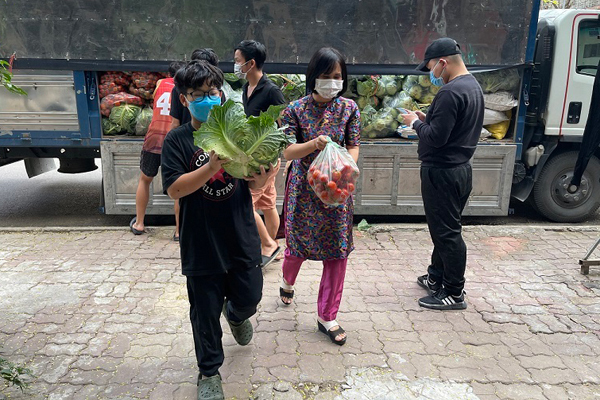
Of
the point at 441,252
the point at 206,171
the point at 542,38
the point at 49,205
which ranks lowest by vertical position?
the point at 49,205

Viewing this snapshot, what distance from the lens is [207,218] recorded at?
2.51 meters

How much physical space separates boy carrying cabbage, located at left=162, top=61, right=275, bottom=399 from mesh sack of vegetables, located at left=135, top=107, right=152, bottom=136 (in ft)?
10.6

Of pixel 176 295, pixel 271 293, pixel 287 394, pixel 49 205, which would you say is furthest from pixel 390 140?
pixel 49 205

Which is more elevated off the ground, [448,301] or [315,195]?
[315,195]

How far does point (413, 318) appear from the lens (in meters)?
3.61

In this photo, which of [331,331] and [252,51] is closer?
[331,331]

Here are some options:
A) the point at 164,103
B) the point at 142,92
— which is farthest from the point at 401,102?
the point at 142,92

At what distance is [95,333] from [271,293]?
135 cm

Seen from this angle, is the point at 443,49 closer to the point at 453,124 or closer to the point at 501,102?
the point at 453,124

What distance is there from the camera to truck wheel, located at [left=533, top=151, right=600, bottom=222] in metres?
6.06

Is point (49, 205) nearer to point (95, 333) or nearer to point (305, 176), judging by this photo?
point (95, 333)

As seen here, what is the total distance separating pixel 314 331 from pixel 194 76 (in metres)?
1.95

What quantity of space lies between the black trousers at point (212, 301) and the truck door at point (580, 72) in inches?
187

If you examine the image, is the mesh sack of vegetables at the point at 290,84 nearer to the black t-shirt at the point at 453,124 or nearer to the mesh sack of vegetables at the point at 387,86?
the mesh sack of vegetables at the point at 387,86
